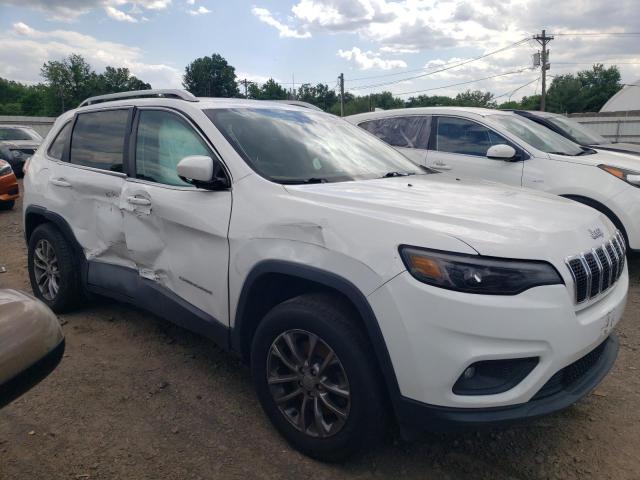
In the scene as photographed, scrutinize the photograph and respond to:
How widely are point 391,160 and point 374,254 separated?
161 cm

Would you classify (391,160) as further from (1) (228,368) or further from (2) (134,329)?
(2) (134,329)

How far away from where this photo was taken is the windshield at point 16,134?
16.0 m

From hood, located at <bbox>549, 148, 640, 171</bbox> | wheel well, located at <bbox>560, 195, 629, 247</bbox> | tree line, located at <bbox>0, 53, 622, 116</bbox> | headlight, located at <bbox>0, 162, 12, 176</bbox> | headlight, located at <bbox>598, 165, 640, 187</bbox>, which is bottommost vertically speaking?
wheel well, located at <bbox>560, 195, 629, 247</bbox>

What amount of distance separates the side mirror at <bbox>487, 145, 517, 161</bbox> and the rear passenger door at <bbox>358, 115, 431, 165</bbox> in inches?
37.2

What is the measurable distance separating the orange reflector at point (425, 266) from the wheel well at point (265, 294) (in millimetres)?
515

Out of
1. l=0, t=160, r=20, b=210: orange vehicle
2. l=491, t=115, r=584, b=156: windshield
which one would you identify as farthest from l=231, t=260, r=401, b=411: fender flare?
l=0, t=160, r=20, b=210: orange vehicle

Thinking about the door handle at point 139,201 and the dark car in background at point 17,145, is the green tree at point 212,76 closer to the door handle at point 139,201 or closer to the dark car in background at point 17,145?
the dark car in background at point 17,145

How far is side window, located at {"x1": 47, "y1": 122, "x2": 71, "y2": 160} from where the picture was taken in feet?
14.5

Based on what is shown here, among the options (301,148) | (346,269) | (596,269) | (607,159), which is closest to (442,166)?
(607,159)

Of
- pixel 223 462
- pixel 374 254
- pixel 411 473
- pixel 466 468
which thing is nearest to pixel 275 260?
pixel 374 254

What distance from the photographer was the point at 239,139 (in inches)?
121

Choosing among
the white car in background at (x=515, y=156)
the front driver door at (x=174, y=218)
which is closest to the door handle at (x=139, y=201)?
the front driver door at (x=174, y=218)

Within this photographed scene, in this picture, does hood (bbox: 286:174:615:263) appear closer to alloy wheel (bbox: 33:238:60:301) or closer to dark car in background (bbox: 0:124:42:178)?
alloy wheel (bbox: 33:238:60:301)

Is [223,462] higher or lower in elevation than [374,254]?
lower
